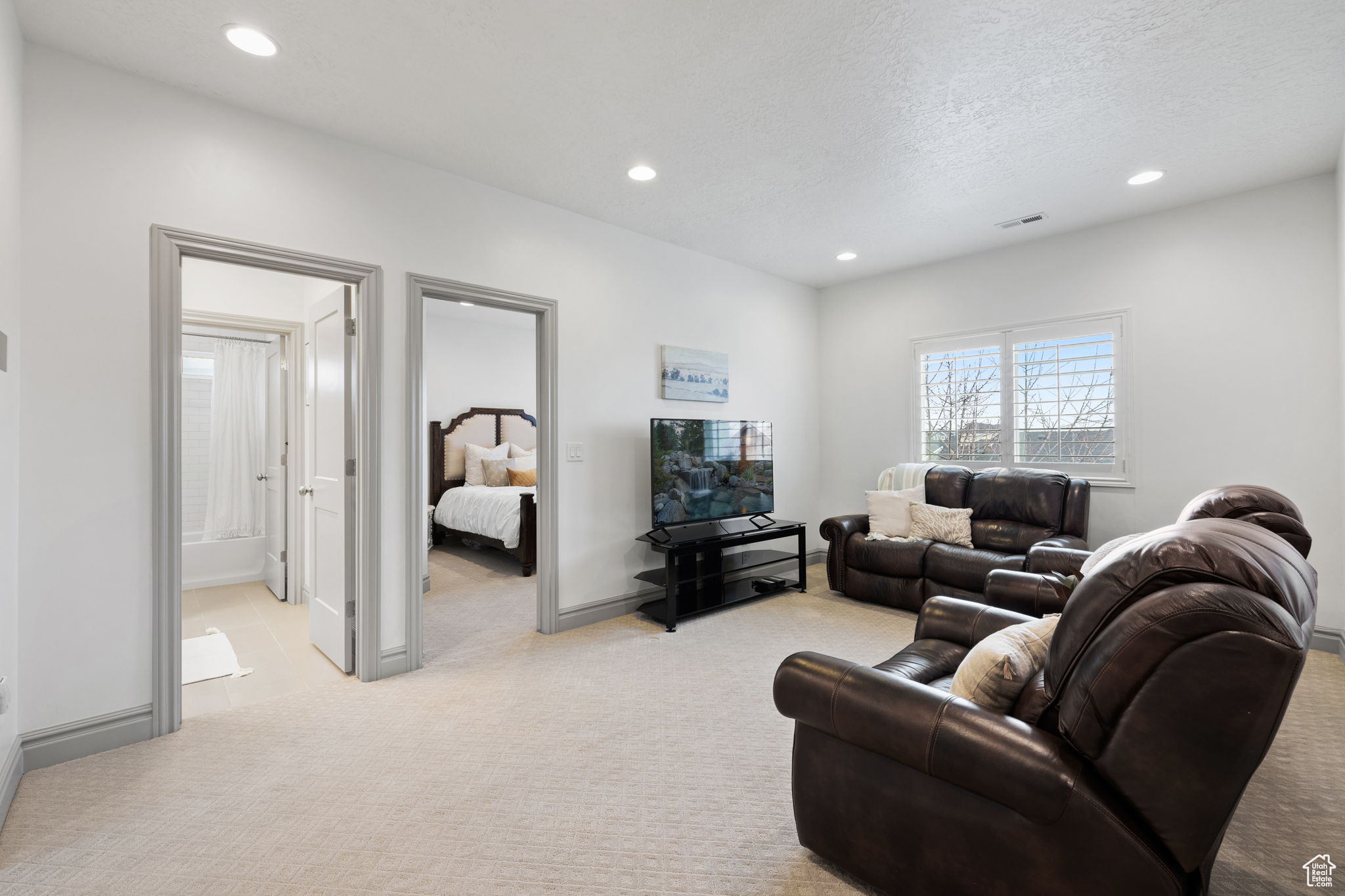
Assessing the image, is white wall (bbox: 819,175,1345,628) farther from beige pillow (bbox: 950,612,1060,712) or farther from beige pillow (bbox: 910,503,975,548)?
beige pillow (bbox: 950,612,1060,712)

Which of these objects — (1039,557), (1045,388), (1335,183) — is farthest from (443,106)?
(1335,183)

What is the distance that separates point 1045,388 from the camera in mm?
4578

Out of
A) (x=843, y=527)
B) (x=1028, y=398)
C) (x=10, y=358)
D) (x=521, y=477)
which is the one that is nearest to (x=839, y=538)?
(x=843, y=527)

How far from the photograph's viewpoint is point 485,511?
6.02 meters

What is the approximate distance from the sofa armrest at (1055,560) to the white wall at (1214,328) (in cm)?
122

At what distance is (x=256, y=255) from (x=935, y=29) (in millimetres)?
2930

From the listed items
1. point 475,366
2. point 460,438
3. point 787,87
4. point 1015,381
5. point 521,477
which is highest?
point 787,87

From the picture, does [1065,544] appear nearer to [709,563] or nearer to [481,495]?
[709,563]

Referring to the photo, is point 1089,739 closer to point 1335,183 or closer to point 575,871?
point 575,871

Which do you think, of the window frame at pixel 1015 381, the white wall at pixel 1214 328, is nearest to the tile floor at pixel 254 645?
the window frame at pixel 1015 381

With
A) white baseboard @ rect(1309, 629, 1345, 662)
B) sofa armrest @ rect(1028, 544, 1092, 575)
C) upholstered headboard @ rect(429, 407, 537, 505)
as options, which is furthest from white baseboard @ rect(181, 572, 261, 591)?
white baseboard @ rect(1309, 629, 1345, 662)

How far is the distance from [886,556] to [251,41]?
4395 millimetres

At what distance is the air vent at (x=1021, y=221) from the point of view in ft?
13.4

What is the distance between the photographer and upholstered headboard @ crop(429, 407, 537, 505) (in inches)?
280
